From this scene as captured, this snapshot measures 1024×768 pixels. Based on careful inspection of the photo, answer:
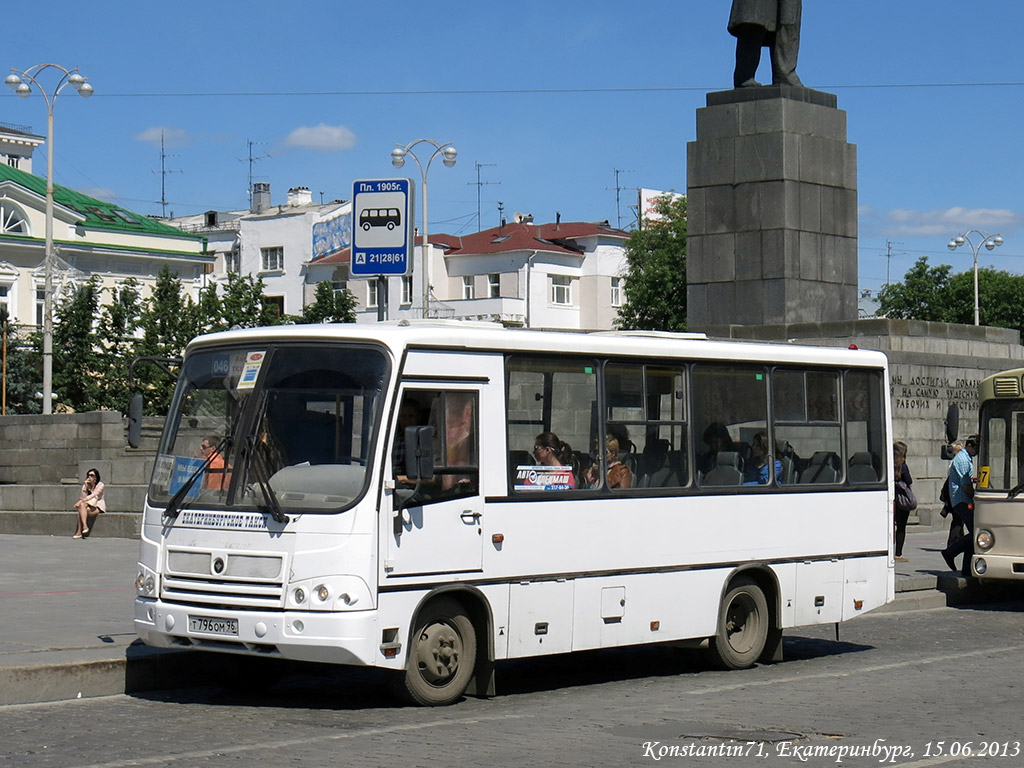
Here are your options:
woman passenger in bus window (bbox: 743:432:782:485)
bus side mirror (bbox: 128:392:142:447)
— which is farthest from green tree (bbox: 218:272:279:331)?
bus side mirror (bbox: 128:392:142:447)

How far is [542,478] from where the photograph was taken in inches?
439

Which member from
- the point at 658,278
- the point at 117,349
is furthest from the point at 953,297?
the point at 117,349

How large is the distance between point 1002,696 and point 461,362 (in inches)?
163

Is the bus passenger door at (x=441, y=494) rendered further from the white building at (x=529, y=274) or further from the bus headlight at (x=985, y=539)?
the white building at (x=529, y=274)

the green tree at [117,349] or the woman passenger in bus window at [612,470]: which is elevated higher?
the green tree at [117,349]

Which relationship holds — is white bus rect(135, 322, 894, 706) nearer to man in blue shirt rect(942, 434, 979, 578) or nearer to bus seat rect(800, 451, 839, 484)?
bus seat rect(800, 451, 839, 484)

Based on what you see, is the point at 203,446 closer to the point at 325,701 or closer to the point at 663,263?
the point at 325,701

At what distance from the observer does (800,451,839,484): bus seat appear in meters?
13.2

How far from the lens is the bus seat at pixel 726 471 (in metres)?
12.4

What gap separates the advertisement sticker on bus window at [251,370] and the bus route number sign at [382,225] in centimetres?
282

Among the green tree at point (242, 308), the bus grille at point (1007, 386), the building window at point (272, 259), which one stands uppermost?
the building window at point (272, 259)

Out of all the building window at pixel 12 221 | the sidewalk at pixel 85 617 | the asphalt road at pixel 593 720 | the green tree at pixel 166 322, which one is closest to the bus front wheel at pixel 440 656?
the asphalt road at pixel 593 720

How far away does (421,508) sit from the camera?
1031 centimetres

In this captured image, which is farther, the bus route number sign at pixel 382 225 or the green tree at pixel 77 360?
the green tree at pixel 77 360
